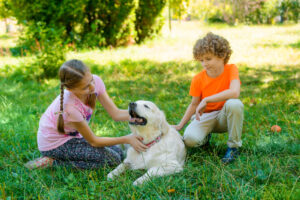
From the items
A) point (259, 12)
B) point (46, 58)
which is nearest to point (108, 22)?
point (46, 58)

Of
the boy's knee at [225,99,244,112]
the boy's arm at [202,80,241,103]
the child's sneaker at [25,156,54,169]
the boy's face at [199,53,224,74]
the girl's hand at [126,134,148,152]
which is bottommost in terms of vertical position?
the child's sneaker at [25,156,54,169]

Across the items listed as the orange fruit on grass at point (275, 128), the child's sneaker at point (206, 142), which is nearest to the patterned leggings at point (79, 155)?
the child's sneaker at point (206, 142)

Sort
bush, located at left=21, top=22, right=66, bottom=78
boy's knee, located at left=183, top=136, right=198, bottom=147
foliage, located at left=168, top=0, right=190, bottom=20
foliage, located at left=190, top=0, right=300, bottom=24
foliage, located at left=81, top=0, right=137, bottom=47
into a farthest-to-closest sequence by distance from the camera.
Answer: foliage, located at left=190, top=0, right=300, bottom=24 → foliage, located at left=168, top=0, right=190, bottom=20 → foliage, located at left=81, top=0, right=137, bottom=47 → bush, located at left=21, top=22, right=66, bottom=78 → boy's knee, located at left=183, top=136, right=198, bottom=147

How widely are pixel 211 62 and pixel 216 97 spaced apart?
38 cm

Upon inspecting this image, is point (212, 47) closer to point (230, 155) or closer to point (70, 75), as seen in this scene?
point (230, 155)

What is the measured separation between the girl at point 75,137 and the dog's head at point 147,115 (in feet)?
0.49

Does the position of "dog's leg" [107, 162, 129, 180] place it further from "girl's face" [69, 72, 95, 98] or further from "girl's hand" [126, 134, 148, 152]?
"girl's face" [69, 72, 95, 98]

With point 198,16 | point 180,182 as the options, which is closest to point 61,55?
point 180,182

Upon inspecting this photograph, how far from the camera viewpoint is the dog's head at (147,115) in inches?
104

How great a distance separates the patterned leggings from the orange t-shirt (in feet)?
3.80

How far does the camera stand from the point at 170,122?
3867mm

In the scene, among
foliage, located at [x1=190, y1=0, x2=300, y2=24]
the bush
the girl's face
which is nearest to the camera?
the girl's face

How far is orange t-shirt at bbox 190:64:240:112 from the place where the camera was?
294cm

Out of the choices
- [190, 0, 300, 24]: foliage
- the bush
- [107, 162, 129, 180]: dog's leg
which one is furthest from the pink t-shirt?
[190, 0, 300, 24]: foliage
